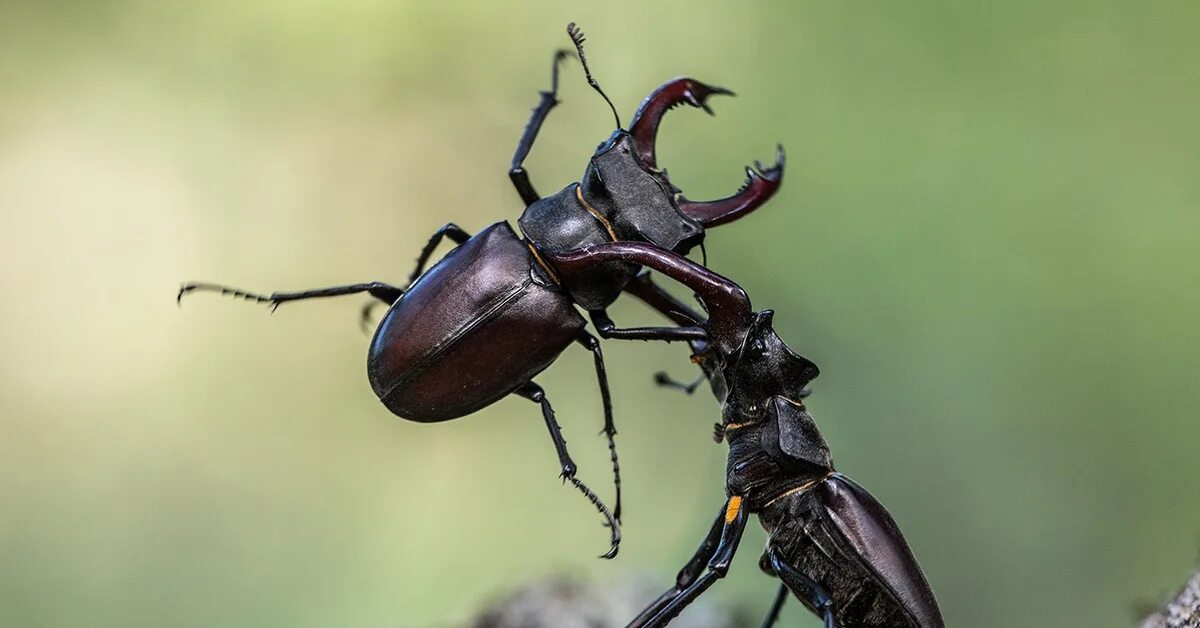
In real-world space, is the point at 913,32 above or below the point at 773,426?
above

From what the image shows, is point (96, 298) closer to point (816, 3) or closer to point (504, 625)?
point (504, 625)

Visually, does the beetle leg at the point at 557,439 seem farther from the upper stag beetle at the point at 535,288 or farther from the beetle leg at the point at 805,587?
the beetle leg at the point at 805,587

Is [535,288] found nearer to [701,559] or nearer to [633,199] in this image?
[633,199]

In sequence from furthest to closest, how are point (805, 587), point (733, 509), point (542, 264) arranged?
point (542, 264), point (733, 509), point (805, 587)

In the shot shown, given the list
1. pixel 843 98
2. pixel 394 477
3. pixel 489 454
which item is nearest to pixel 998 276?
pixel 843 98

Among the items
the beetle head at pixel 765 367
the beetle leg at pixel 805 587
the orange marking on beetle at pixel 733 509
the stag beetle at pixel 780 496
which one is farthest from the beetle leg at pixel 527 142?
the beetle leg at pixel 805 587

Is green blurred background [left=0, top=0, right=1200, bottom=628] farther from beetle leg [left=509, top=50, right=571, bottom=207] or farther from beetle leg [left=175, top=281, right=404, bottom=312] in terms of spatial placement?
beetle leg [left=175, top=281, right=404, bottom=312]

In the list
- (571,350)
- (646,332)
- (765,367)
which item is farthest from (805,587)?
(571,350)
